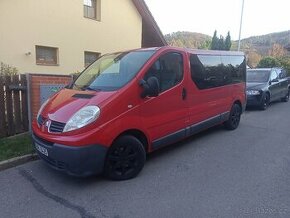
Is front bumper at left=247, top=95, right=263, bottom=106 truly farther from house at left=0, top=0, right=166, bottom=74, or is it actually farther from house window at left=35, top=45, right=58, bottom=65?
house window at left=35, top=45, right=58, bottom=65

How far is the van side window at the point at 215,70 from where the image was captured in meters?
6.11

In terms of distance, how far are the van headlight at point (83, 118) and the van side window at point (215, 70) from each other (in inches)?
93.2

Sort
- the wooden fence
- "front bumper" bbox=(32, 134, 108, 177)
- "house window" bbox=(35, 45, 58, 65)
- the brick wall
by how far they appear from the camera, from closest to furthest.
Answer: "front bumper" bbox=(32, 134, 108, 177)
the wooden fence
the brick wall
"house window" bbox=(35, 45, 58, 65)

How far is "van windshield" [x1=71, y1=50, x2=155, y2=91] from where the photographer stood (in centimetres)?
486

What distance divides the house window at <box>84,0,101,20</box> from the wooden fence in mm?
8360

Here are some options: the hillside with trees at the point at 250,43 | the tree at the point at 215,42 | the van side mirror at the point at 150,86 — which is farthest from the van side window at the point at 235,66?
the tree at the point at 215,42

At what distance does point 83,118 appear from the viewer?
420 cm

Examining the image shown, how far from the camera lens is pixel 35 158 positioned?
217 inches

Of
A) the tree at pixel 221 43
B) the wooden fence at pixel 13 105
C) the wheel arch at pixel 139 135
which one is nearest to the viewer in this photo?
the wheel arch at pixel 139 135

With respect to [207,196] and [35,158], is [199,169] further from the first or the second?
[35,158]

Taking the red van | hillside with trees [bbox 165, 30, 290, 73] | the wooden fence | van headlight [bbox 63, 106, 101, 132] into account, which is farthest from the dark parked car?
hillside with trees [bbox 165, 30, 290, 73]

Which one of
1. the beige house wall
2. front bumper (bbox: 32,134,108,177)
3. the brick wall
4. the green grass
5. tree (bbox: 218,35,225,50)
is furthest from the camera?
tree (bbox: 218,35,225,50)

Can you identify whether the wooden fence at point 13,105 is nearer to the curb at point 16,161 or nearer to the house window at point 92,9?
the curb at point 16,161

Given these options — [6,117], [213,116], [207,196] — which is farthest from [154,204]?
[6,117]
